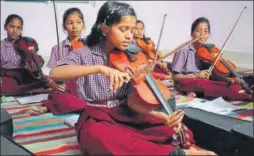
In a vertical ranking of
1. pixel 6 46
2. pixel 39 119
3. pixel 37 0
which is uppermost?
pixel 37 0

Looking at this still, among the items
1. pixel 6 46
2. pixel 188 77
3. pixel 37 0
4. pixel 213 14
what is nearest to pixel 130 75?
pixel 188 77

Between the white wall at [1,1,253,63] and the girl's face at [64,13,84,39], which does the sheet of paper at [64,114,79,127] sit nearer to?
the girl's face at [64,13,84,39]

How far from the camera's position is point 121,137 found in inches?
37.9

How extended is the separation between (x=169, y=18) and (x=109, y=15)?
9.82 ft

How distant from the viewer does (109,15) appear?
106 centimetres

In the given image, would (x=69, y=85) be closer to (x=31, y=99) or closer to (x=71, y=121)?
(x=71, y=121)

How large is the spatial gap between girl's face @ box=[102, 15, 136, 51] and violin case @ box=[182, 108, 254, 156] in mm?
366

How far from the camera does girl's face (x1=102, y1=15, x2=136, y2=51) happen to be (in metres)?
1.03

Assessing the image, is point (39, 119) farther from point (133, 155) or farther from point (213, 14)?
point (213, 14)

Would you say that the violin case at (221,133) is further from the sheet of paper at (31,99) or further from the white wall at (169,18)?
the white wall at (169,18)

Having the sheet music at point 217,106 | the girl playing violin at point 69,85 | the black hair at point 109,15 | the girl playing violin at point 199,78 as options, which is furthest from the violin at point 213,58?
the black hair at point 109,15

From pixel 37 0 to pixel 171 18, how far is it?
1535 millimetres

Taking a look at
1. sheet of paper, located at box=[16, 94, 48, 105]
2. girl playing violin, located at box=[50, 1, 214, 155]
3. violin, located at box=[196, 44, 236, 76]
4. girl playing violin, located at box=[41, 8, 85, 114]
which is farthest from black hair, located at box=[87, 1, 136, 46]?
violin, located at box=[196, 44, 236, 76]

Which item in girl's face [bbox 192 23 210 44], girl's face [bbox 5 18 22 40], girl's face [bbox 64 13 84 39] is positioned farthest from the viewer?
girl's face [bbox 5 18 22 40]
